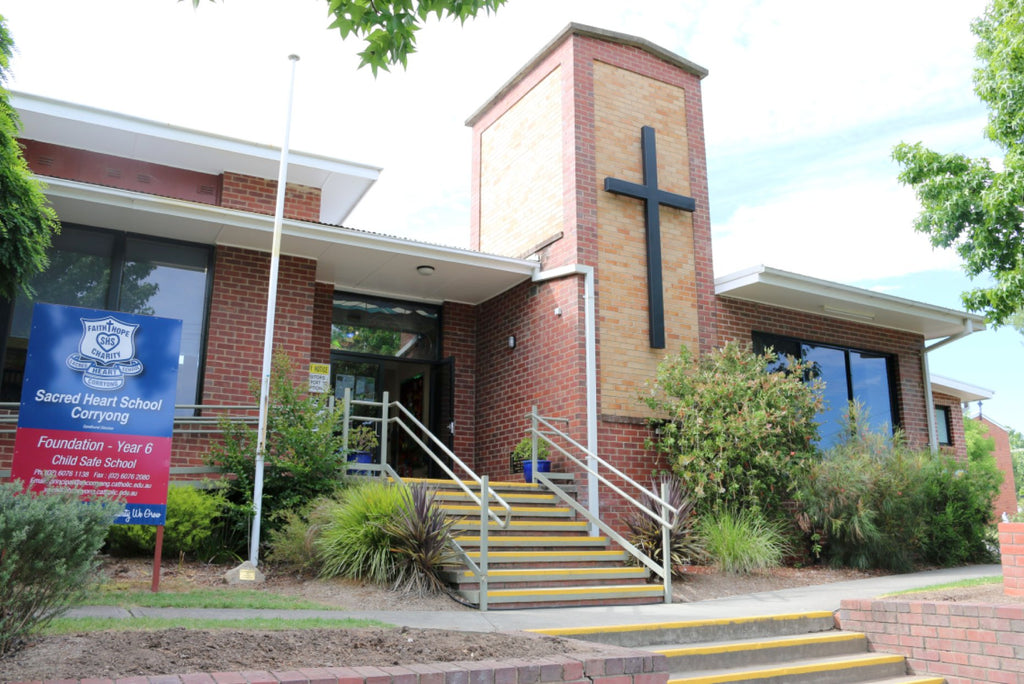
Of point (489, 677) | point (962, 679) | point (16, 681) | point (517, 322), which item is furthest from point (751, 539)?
point (16, 681)

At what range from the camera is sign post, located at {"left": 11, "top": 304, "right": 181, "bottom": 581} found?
21.8ft

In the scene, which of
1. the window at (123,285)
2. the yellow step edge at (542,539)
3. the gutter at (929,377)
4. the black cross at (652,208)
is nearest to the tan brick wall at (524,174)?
the black cross at (652,208)

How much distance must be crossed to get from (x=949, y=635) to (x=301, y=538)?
5.66 meters

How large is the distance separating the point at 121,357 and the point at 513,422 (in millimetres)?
5920

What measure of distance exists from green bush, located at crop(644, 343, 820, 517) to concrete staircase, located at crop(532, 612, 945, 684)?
132 inches

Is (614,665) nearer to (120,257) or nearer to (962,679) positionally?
(962,679)

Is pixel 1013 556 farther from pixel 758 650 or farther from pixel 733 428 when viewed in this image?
pixel 733 428

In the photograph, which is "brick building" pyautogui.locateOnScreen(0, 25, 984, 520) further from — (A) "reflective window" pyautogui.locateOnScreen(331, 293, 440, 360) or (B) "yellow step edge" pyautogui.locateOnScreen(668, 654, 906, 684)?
(B) "yellow step edge" pyautogui.locateOnScreen(668, 654, 906, 684)

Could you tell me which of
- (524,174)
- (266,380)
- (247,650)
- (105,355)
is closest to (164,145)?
(524,174)

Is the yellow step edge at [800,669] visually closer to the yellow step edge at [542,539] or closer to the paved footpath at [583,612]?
the paved footpath at [583,612]

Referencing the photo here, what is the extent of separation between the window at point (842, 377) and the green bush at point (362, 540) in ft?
24.7

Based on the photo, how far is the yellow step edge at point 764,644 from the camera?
18.6 ft

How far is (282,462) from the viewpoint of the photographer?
8.70m

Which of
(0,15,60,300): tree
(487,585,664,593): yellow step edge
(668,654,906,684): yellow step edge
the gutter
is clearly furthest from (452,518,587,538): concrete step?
the gutter
